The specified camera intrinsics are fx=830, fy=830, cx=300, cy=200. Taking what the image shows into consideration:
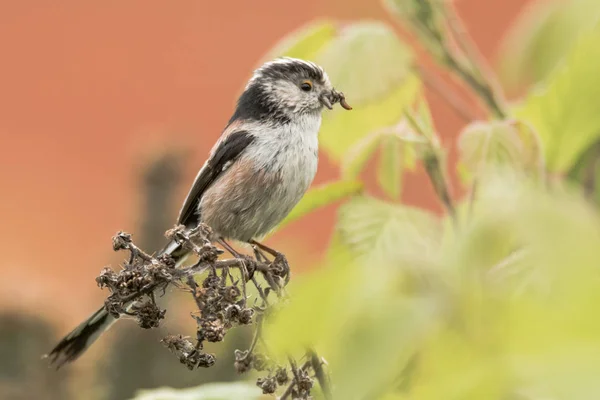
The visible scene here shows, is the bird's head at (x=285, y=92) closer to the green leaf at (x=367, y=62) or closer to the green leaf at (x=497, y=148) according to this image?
the green leaf at (x=367, y=62)

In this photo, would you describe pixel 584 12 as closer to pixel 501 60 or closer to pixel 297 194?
pixel 501 60

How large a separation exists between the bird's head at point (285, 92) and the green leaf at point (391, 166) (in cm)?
53

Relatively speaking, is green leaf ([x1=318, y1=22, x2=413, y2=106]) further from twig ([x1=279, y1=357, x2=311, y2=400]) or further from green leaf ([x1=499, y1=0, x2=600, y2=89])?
twig ([x1=279, y1=357, x2=311, y2=400])

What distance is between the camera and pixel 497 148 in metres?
1.14

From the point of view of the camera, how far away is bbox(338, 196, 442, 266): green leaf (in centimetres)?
111

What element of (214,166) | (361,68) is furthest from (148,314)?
(214,166)

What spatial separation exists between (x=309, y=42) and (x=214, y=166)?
557 millimetres

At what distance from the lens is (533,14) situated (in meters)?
1.30

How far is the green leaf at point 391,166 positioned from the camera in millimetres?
1297

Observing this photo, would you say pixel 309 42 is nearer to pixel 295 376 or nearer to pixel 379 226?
pixel 379 226

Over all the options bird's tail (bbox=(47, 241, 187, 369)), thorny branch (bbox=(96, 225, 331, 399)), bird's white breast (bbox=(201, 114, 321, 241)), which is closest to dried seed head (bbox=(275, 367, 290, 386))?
thorny branch (bbox=(96, 225, 331, 399))

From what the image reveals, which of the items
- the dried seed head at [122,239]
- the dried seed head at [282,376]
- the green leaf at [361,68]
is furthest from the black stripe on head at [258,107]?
the dried seed head at [282,376]

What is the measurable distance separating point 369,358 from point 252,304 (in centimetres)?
64

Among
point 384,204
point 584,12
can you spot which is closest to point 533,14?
point 584,12
